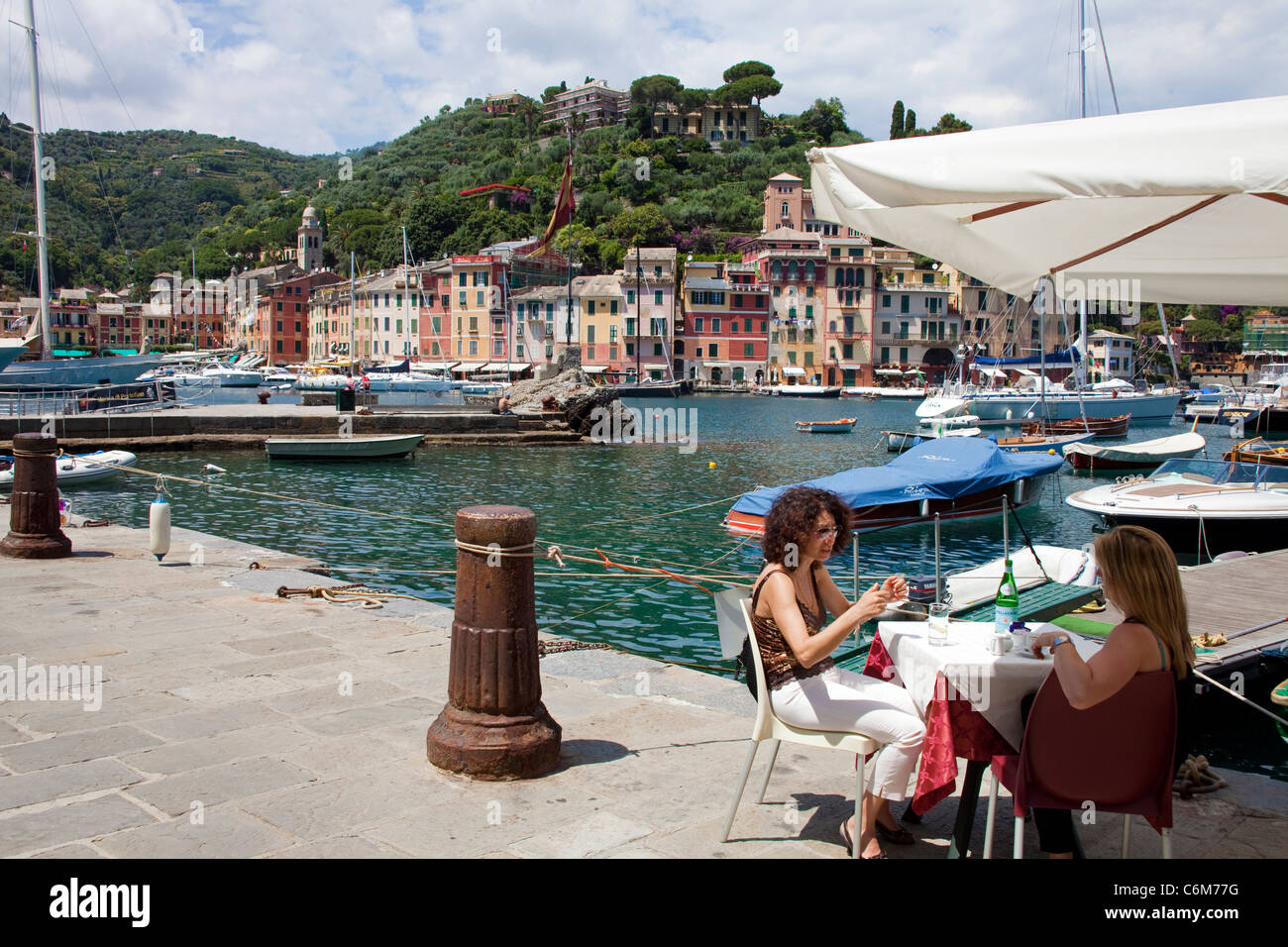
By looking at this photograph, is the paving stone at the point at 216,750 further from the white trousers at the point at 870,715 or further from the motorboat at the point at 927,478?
the motorboat at the point at 927,478

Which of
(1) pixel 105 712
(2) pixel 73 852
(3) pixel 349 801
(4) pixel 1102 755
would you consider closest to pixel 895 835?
(4) pixel 1102 755

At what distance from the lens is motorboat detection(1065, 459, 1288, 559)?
585 inches

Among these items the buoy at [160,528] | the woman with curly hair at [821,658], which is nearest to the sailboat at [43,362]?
the buoy at [160,528]

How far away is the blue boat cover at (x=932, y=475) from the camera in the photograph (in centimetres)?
1176

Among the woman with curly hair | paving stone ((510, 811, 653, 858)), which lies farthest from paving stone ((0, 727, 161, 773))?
the woman with curly hair

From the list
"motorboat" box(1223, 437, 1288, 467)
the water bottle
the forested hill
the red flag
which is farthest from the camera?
the forested hill

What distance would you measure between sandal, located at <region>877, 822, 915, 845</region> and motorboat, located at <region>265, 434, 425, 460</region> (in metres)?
27.7

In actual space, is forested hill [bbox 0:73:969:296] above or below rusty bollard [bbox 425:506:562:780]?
above

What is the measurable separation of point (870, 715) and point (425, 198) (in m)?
120

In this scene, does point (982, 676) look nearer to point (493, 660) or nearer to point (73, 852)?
point (493, 660)

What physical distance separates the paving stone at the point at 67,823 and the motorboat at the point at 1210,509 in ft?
44.9

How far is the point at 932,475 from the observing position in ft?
39.7

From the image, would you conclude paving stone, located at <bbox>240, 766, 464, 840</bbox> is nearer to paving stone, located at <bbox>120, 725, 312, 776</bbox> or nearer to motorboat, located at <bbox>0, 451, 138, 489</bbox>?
paving stone, located at <bbox>120, 725, 312, 776</bbox>
